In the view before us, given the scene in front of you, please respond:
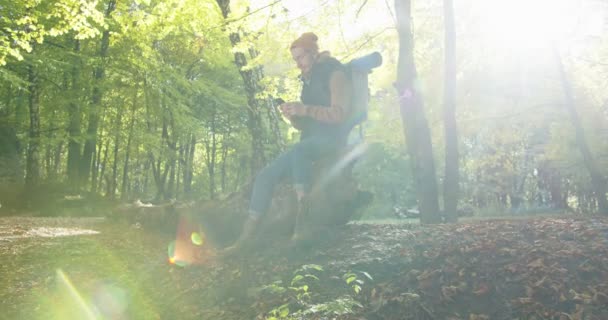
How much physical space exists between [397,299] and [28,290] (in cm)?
372

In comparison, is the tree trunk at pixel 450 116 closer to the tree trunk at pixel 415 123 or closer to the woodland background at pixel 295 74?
the woodland background at pixel 295 74

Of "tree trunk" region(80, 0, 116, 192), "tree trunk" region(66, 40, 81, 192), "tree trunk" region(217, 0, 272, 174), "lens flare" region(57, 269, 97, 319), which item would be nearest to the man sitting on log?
A: "lens flare" region(57, 269, 97, 319)

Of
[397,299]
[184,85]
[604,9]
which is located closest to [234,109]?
[184,85]

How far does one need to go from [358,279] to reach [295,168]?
4.74 ft

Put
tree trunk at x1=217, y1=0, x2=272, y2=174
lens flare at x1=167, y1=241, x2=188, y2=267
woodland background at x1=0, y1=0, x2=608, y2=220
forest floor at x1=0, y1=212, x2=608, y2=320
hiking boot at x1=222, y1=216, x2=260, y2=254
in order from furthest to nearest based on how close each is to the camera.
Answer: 1. tree trunk at x1=217, y1=0, x2=272, y2=174
2. woodland background at x1=0, y1=0, x2=608, y2=220
3. lens flare at x1=167, y1=241, x2=188, y2=267
4. hiking boot at x1=222, y1=216, x2=260, y2=254
5. forest floor at x1=0, y1=212, x2=608, y2=320

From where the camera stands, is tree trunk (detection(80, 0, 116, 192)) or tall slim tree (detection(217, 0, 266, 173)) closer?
tall slim tree (detection(217, 0, 266, 173))

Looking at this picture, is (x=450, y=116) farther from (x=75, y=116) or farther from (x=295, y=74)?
(x=75, y=116)

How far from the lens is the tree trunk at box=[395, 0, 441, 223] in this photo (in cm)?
776

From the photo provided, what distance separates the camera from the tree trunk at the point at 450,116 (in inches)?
355

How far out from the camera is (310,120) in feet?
15.2

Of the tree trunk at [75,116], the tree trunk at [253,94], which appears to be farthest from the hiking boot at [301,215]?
the tree trunk at [75,116]

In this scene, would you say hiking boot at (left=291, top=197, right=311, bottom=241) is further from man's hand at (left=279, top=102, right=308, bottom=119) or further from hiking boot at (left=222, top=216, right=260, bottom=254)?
man's hand at (left=279, top=102, right=308, bottom=119)

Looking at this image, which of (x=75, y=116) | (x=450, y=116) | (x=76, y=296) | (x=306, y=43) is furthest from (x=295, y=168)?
(x=75, y=116)

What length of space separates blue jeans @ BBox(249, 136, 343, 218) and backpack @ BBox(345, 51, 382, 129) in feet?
1.15
